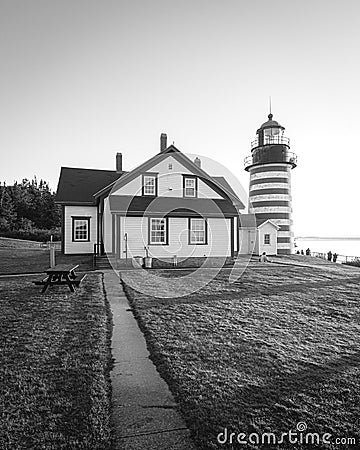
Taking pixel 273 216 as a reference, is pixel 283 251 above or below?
below

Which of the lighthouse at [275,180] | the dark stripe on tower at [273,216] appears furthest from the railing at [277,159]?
the dark stripe on tower at [273,216]

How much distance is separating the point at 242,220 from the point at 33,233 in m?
25.8

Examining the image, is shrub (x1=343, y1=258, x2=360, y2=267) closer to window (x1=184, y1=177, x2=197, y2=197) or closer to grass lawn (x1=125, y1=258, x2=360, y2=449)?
window (x1=184, y1=177, x2=197, y2=197)

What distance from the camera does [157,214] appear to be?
21.4 metres

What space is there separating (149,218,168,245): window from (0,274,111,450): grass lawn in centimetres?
1165

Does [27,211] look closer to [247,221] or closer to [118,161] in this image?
[118,161]

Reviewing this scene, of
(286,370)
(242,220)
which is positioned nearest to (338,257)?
(242,220)

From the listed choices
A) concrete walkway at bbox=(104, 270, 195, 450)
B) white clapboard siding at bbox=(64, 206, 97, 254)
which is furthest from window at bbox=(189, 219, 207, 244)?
concrete walkway at bbox=(104, 270, 195, 450)

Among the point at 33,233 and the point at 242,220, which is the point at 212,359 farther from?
the point at 33,233

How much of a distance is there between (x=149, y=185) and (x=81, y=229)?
527 centimetres

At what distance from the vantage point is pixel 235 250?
24891mm

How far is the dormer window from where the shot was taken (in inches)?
909

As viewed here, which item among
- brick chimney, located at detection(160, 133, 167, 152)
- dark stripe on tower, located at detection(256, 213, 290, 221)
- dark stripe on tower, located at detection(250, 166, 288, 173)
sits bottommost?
dark stripe on tower, located at detection(256, 213, 290, 221)

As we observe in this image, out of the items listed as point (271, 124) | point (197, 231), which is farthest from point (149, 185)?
point (271, 124)
